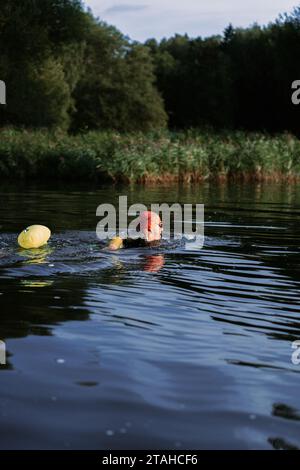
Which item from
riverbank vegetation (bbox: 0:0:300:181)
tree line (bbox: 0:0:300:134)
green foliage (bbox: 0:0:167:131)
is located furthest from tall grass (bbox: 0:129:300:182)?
tree line (bbox: 0:0:300:134)

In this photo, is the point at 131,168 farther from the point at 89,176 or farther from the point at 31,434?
the point at 31,434

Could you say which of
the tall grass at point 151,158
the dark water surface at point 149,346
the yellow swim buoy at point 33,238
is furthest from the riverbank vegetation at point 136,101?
the dark water surface at point 149,346

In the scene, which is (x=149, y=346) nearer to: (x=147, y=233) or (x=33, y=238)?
(x=33, y=238)

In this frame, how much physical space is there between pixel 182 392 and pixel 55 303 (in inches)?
111

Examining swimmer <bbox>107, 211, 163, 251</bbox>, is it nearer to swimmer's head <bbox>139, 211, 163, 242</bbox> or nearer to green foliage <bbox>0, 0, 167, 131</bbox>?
swimmer's head <bbox>139, 211, 163, 242</bbox>

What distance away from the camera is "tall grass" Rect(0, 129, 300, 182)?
1086 inches

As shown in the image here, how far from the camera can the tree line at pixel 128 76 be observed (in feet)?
144

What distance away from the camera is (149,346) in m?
5.77

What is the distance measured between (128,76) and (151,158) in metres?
41.3

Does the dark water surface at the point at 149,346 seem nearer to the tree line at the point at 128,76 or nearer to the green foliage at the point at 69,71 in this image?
the green foliage at the point at 69,71

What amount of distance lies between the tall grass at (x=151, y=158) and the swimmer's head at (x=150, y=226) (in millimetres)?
15792

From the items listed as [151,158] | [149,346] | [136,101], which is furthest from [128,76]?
[149,346]

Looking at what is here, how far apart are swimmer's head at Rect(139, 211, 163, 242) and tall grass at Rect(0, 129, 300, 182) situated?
15.8 metres

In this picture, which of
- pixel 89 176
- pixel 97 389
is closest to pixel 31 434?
pixel 97 389
